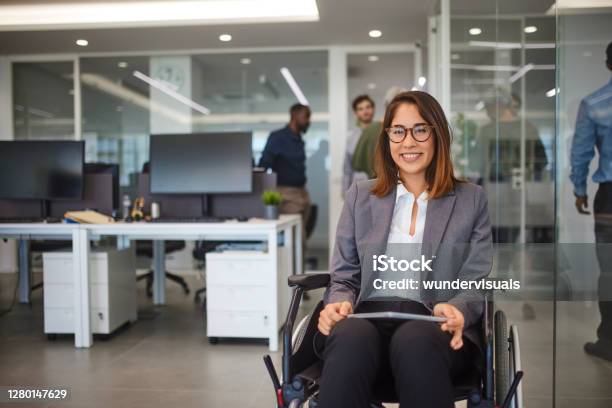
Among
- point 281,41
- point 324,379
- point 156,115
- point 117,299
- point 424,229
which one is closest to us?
point 324,379

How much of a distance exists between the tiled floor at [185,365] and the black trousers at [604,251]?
37mm

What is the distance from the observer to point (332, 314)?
5.16ft

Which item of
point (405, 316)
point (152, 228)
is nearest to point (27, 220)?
point (152, 228)

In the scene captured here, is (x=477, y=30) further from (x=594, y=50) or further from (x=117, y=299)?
(x=117, y=299)

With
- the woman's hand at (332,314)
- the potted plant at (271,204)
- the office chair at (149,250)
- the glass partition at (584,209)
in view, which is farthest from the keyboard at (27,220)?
the glass partition at (584,209)

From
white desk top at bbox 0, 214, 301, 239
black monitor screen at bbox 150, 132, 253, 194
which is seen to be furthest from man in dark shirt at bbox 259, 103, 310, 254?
white desk top at bbox 0, 214, 301, 239

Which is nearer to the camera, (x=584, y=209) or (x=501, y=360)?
(x=501, y=360)

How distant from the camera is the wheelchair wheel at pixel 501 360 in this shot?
148 cm

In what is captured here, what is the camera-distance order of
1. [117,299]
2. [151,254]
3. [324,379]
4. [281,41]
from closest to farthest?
1. [324,379]
2. [117,299]
3. [151,254]
4. [281,41]

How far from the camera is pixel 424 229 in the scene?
64.9 inches

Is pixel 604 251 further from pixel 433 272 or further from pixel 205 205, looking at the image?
pixel 205 205

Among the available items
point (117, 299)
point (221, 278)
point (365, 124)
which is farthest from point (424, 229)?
point (365, 124)

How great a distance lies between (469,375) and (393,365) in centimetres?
24

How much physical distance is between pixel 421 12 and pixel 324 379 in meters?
4.22
